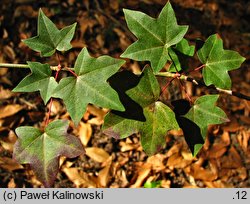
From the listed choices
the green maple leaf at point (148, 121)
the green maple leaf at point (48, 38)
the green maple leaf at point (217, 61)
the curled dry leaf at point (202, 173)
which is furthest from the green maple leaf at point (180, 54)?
the curled dry leaf at point (202, 173)

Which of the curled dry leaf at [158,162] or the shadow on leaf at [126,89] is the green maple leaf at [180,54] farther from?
the curled dry leaf at [158,162]

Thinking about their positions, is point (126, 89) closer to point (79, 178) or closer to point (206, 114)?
point (206, 114)

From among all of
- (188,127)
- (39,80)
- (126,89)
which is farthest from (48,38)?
(188,127)

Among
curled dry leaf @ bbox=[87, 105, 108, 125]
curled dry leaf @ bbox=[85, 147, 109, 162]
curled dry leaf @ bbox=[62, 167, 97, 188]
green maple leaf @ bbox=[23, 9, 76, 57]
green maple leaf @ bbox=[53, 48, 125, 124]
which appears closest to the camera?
green maple leaf @ bbox=[53, 48, 125, 124]

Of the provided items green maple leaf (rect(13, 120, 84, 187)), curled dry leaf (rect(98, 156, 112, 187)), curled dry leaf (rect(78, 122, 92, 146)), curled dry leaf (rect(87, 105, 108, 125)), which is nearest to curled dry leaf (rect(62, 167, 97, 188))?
curled dry leaf (rect(98, 156, 112, 187))

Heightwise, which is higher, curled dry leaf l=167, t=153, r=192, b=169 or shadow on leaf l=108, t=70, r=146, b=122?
shadow on leaf l=108, t=70, r=146, b=122

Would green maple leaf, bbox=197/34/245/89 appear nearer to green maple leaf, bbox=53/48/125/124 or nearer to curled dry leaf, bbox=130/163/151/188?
green maple leaf, bbox=53/48/125/124
